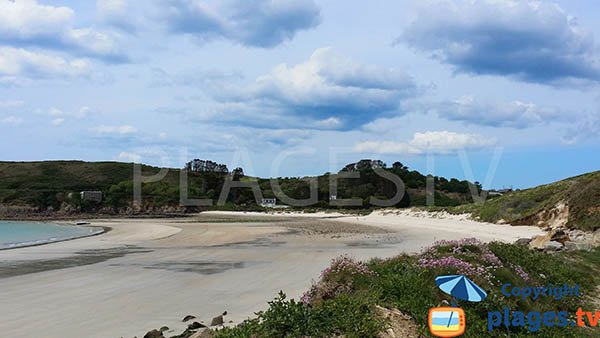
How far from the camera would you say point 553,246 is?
56.6ft

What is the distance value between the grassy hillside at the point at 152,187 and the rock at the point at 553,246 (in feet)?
220

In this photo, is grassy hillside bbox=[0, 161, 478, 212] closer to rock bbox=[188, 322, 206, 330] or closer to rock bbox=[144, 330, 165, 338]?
rock bbox=[188, 322, 206, 330]

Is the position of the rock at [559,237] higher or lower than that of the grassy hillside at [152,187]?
lower

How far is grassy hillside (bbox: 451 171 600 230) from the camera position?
2356 cm

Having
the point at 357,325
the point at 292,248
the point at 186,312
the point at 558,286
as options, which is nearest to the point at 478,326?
the point at 357,325

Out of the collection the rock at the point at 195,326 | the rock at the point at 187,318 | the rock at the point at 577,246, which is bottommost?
the rock at the point at 187,318

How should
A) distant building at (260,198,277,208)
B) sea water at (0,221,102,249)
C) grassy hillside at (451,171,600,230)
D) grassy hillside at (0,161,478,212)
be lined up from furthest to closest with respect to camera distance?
distant building at (260,198,277,208) → grassy hillside at (0,161,478,212) → sea water at (0,221,102,249) → grassy hillside at (451,171,600,230)

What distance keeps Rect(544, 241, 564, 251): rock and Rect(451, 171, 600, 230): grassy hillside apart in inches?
209

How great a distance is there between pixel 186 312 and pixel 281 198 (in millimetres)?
101783

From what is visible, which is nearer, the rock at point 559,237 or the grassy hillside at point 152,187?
the rock at point 559,237

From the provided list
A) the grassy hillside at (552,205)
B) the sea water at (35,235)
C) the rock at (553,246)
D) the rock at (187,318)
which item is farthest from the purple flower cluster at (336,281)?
the sea water at (35,235)

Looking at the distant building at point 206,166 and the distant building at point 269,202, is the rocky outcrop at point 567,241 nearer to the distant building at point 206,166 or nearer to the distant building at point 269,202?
the distant building at point 269,202

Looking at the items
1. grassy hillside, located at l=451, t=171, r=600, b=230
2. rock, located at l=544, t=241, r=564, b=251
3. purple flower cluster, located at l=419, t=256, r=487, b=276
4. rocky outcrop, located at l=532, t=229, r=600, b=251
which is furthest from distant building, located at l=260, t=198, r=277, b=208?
purple flower cluster, located at l=419, t=256, r=487, b=276

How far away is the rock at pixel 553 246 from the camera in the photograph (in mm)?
16984
